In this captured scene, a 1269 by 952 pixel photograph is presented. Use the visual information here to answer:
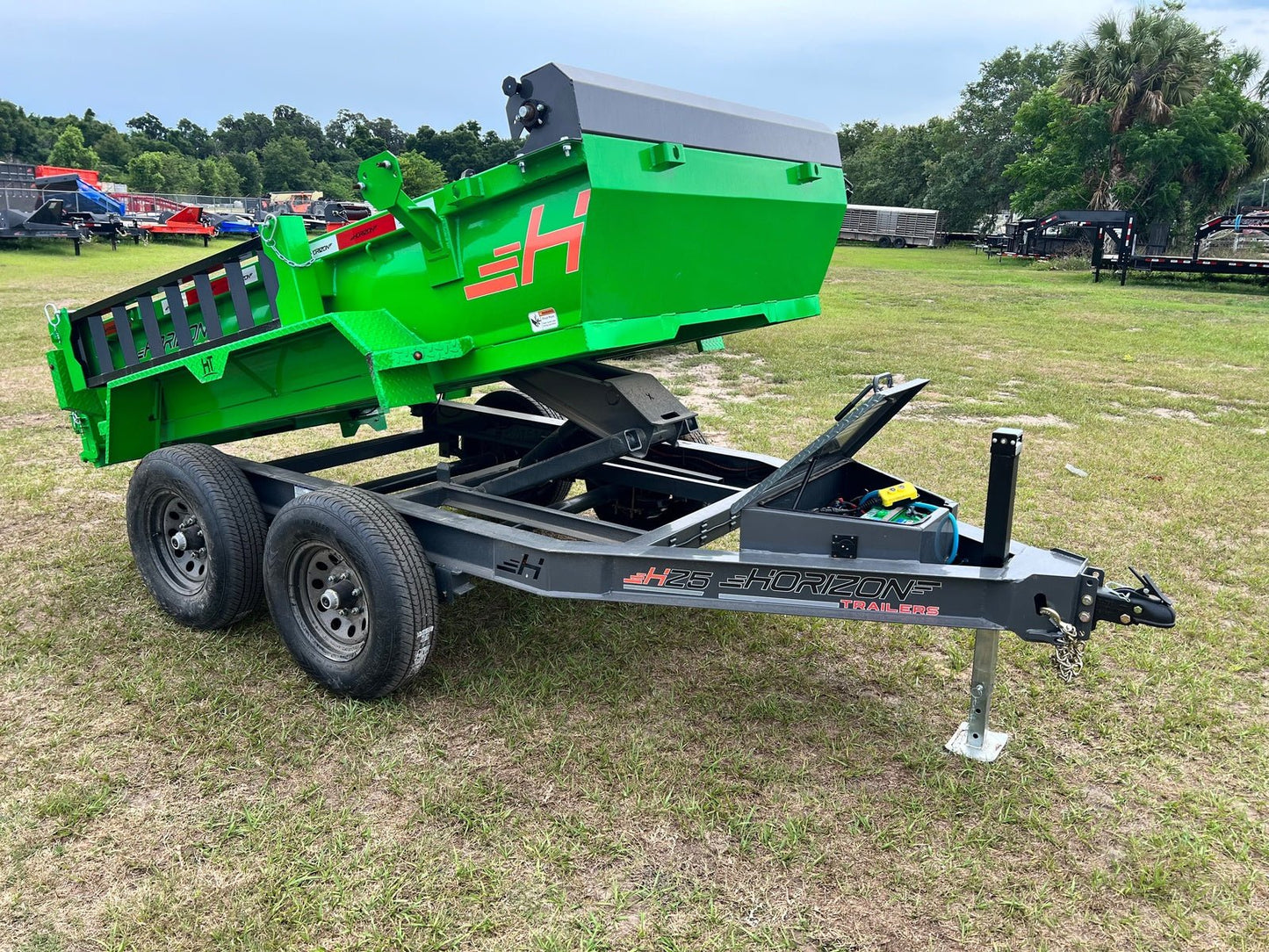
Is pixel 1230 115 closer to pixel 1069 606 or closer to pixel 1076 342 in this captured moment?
pixel 1076 342

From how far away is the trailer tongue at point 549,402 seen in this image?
298cm

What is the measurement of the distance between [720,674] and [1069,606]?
1.49 metres

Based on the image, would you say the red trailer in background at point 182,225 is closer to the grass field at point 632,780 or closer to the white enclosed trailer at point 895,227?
the grass field at point 632,780

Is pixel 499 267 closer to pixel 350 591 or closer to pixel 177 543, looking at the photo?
pixel 350 591

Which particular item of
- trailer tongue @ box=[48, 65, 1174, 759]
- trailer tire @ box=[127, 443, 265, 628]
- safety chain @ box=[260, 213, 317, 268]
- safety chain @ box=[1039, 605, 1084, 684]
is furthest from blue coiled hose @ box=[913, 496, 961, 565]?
trailer tire @ box=[127, 443, 265, 628]

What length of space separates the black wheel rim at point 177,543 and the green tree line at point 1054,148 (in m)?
1.87

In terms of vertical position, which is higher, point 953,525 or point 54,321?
point 54,321

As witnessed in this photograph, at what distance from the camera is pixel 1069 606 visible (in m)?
2.81

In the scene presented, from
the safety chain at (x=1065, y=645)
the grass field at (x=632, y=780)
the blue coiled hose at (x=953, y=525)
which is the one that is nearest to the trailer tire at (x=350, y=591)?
the grass field at (x=632, y=780)

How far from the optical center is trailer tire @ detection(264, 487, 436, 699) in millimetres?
3318

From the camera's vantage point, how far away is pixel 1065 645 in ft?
9.35

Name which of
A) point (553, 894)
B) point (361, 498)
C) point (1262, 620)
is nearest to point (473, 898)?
point (553, 894)

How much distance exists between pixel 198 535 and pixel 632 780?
7.95 feet

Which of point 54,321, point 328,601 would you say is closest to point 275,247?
point 328,601
